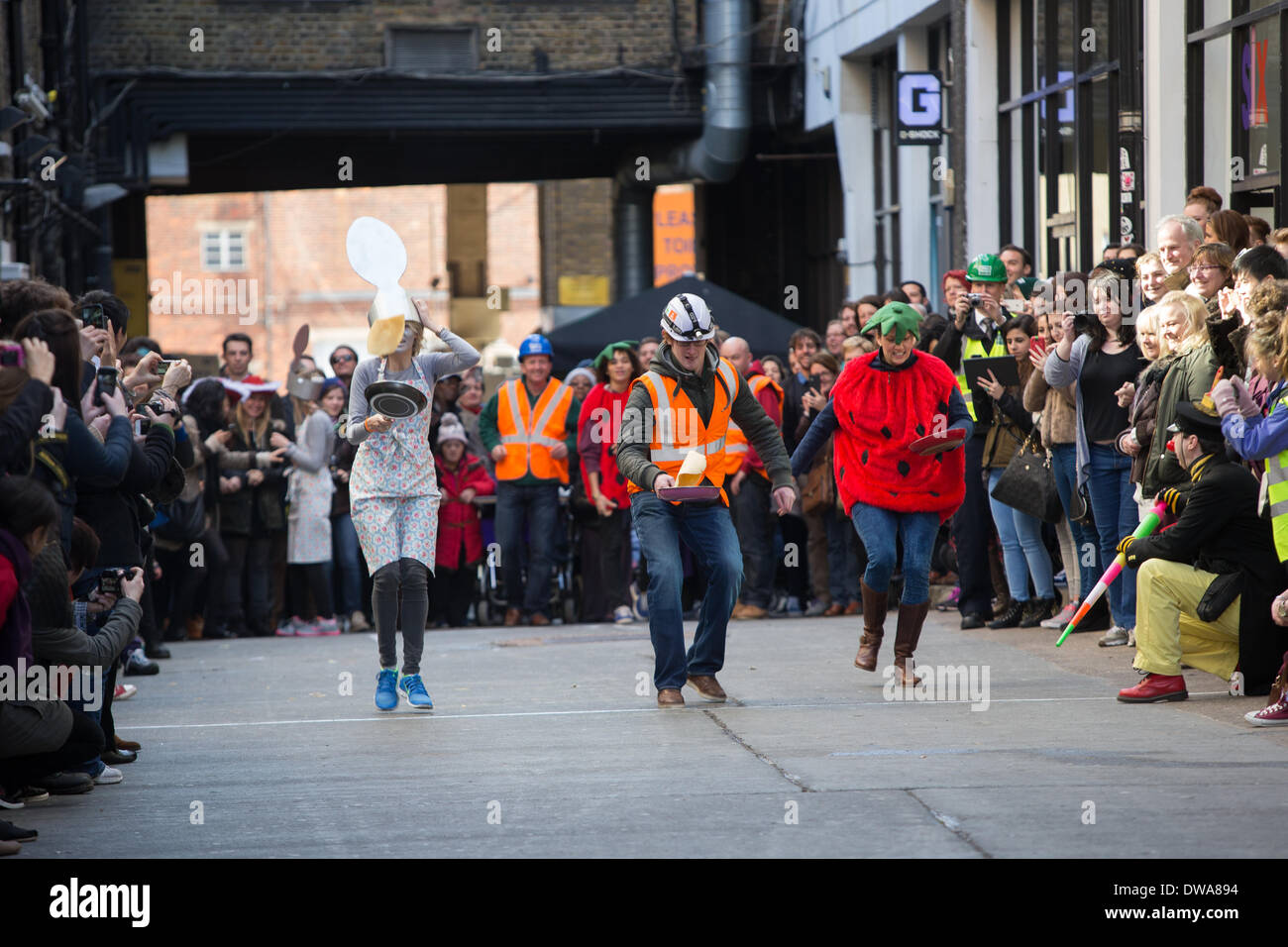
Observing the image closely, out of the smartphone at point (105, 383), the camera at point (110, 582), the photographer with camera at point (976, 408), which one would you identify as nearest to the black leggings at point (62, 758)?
the camera at point (110, 582)

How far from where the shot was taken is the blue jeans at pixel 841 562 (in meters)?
14.8

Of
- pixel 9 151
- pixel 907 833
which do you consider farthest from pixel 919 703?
pixel 9 151

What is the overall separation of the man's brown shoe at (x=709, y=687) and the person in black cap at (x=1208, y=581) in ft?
6.56

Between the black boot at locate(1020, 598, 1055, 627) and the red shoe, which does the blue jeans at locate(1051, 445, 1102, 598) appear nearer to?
the black boot at locate(1020, 598, 1055, 627)

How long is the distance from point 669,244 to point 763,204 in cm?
182

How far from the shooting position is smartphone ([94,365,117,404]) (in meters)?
8.05

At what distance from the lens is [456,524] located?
15.1m

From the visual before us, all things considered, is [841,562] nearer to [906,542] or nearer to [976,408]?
[976,408]

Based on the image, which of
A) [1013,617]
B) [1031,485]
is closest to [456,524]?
[1013,617]

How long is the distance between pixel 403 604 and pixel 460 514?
5.51 meters

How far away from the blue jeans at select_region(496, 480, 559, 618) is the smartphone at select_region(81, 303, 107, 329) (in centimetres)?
616

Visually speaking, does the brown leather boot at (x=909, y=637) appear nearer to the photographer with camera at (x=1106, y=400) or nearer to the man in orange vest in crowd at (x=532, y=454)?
the photographer with camera at (x=1106, y=400)

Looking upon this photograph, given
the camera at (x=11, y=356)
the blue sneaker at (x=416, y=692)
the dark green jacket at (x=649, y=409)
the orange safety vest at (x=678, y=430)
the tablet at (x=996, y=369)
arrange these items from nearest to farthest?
1. the camera at (x=11, y=356)
2. the dark green jacket at (x=649, y=409)
3. the orange safety vest at (x=678, y=430)
4. the blue sneaker at (x=416, y=692)
5. the tablet at (x=996, y=369)

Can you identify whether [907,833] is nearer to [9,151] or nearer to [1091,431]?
[1091,431]
